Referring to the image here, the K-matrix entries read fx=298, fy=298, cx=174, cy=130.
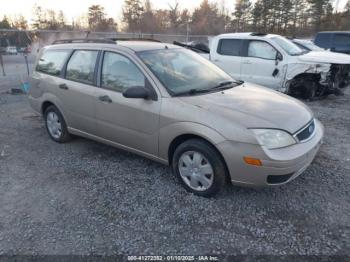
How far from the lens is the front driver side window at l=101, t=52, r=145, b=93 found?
12.0 feet

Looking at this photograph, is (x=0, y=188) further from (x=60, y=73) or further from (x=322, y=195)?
(x=322, y=195)

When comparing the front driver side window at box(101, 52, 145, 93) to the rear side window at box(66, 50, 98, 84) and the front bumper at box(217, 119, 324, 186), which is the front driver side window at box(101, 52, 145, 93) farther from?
the front bumper at box(217, 119, 324, 186)

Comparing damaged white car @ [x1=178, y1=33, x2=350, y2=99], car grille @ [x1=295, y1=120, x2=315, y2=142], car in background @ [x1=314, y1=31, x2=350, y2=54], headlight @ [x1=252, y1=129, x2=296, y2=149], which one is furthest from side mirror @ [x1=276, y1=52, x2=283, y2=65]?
car in background @ [x1=314, y1=31, x2=350, y2=54]

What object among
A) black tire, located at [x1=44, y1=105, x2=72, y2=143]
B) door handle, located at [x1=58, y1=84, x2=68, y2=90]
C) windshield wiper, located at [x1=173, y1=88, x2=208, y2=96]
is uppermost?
windshield wiper, located at [x1=173, y1=88, x2=208, y2=96]

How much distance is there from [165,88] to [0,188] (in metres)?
2.40

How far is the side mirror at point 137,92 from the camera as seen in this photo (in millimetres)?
3371

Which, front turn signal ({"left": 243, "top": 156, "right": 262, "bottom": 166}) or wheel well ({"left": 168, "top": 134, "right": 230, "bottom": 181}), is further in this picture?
wheel well ({"left": 168, "top": 134, "right": 230, "bottom": 181})

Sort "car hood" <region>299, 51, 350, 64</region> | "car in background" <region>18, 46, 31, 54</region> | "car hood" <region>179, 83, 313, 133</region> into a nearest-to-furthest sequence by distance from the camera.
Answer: "car hood" <region>179, 83, 313, 133</region>
"car hood" <region>299, 51, 350, 64</region>
"car in background" <region>18, 46, 31, 54</region>

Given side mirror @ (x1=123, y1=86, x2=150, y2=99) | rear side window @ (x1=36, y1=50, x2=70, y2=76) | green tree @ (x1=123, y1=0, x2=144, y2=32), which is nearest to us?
side mirror @ (x1=123, y1=86, x2=150, y2=99)

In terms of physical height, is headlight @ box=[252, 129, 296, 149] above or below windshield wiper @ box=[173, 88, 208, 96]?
below

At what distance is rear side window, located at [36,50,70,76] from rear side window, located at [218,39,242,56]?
5112 millimetres

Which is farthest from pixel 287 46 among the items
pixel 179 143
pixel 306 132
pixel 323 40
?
pixel 323 40

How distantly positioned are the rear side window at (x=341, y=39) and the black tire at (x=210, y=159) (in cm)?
1471

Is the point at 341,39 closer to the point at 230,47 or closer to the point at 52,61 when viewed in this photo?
the point at 230,47
